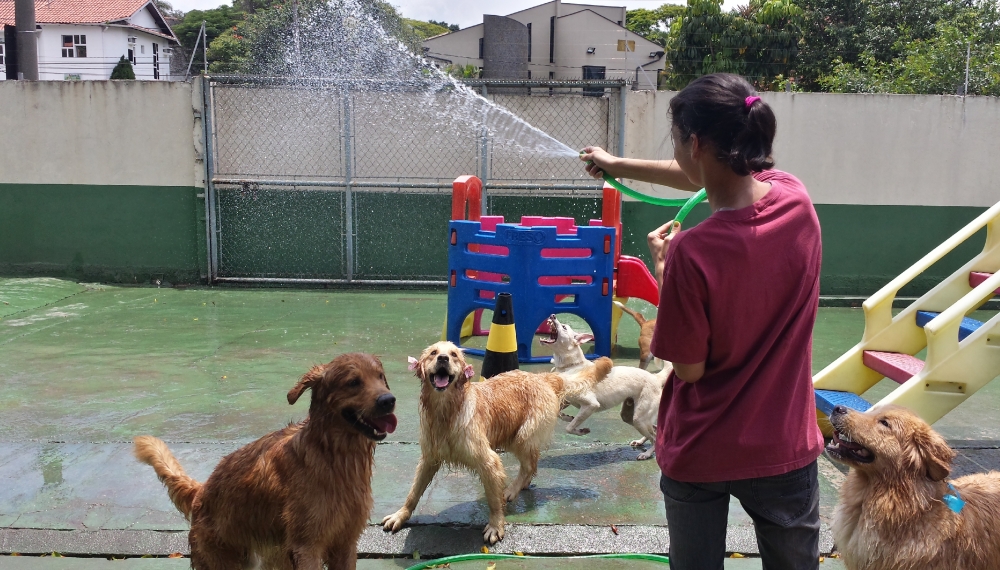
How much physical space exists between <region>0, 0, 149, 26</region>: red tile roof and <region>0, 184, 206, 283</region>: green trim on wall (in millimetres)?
48115

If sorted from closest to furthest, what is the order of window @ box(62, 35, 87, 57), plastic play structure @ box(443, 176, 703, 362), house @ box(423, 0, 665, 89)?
plastic play structure @ box(443, 176, 703, 362), house @ box(423, 0, 665, 89), window @ box(62, 35, 87, 57)

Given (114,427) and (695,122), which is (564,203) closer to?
(114,427)

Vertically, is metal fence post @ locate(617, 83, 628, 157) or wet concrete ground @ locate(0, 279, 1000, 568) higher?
metal fence post @ locate(617, 83, 628, 157)

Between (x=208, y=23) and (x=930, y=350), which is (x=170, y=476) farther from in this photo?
(x=208, y=23)

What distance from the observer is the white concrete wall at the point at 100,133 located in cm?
1135

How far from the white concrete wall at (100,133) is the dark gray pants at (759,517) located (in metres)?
10.5

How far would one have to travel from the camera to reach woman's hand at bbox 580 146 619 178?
3189 mm

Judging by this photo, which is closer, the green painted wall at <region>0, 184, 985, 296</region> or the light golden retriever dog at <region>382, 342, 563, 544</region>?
the light golden retriever dog at <region>382, 342, 563, 544</region>

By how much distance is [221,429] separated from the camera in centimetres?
560

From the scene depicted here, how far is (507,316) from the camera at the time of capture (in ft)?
19.9

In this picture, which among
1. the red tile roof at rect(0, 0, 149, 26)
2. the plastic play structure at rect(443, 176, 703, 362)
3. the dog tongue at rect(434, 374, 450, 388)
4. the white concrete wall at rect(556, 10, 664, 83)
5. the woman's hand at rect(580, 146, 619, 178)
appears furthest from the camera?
the red tile roof at rect(0, 0, 149, 26)

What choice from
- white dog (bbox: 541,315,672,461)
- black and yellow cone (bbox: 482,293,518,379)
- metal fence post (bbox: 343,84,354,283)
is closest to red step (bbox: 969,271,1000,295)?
white dog (bbox: 541,315,672,461)

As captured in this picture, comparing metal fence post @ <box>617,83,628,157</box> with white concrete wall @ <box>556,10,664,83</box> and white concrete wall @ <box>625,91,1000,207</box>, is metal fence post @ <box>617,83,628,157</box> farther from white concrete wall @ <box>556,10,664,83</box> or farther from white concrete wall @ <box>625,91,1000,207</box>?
white concrete wall @ <box>556,10,664,83</box>

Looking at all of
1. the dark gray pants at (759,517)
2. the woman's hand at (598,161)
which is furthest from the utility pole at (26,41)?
the dark gray pants at (759,517)
